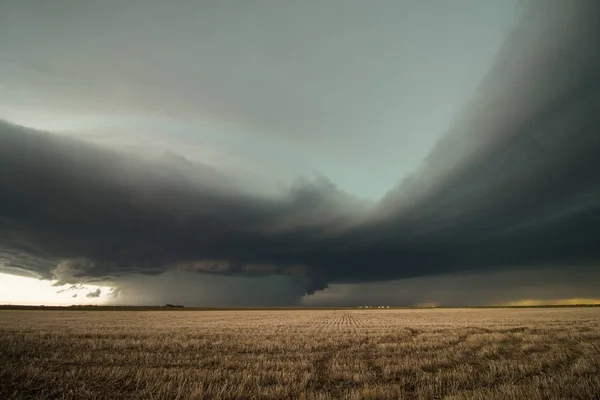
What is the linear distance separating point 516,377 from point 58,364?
16774mm

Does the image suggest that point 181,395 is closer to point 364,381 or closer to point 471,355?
point 364,381

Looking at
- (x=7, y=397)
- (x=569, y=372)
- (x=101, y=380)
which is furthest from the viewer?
(x=569, y=372)

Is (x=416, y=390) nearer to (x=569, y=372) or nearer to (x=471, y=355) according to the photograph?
(x=569, y=372)

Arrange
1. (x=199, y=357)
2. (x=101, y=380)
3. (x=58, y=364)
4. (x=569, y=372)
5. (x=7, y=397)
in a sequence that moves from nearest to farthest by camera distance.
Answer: (x=7, y=397), (x=101, y=380), (x=569, y=372), (x=58, y=364), (x=199, y=357)

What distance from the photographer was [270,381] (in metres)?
11.9

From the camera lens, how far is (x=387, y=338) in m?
24.9

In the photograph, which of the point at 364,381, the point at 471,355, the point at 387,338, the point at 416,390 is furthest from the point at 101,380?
the point at 387,338

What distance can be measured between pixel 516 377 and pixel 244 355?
10989 millimetres

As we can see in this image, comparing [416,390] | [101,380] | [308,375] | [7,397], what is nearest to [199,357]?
[101,380]

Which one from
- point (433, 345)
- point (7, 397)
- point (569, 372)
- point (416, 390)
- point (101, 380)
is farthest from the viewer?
point (433, 345)

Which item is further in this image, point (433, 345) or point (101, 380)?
point (433, 345)

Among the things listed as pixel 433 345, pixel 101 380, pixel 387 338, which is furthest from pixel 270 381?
pixel 387 338

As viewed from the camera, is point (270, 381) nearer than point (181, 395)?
No

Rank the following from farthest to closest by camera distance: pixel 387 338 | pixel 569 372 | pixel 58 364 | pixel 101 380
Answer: pixel 387 338, pixel 58 364, pixel 569 372, pixel 101 380
